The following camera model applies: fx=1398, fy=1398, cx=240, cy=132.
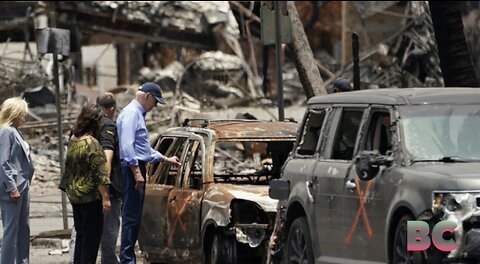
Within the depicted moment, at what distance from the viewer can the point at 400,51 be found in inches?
1372

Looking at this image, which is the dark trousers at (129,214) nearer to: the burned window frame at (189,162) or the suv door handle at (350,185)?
the burned window frame at (189,162)

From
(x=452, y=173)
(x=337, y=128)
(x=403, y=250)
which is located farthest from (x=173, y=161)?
(x=452, y=173)

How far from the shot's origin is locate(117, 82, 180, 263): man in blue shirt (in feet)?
45.1

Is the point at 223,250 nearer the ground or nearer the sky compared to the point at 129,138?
nearer the ground

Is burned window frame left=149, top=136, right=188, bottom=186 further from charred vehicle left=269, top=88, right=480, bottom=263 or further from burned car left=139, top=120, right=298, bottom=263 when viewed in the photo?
charred vehicle left=269, top=88, right=480, bottom=263

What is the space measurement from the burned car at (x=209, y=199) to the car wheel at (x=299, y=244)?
105cm

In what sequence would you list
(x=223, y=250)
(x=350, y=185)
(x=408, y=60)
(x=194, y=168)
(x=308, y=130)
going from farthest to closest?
1. (x=408, y=60)
2. (x=194, y=168)
3. (x=223, y=250)
4. (x=308, y=130)
5. (x=350, y=185)

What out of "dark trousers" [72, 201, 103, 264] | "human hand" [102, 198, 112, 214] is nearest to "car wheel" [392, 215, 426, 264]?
"human hand" [102, 198, 112, 214]

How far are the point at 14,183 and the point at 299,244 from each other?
3217 mm

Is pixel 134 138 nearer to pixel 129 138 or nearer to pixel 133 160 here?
pixel 129 138

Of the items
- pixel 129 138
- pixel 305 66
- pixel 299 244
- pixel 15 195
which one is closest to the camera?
pixel 299 244

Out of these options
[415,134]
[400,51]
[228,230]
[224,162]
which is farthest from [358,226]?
[400,51]

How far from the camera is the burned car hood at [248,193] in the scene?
13.0 m

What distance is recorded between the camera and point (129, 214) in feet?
45.2
